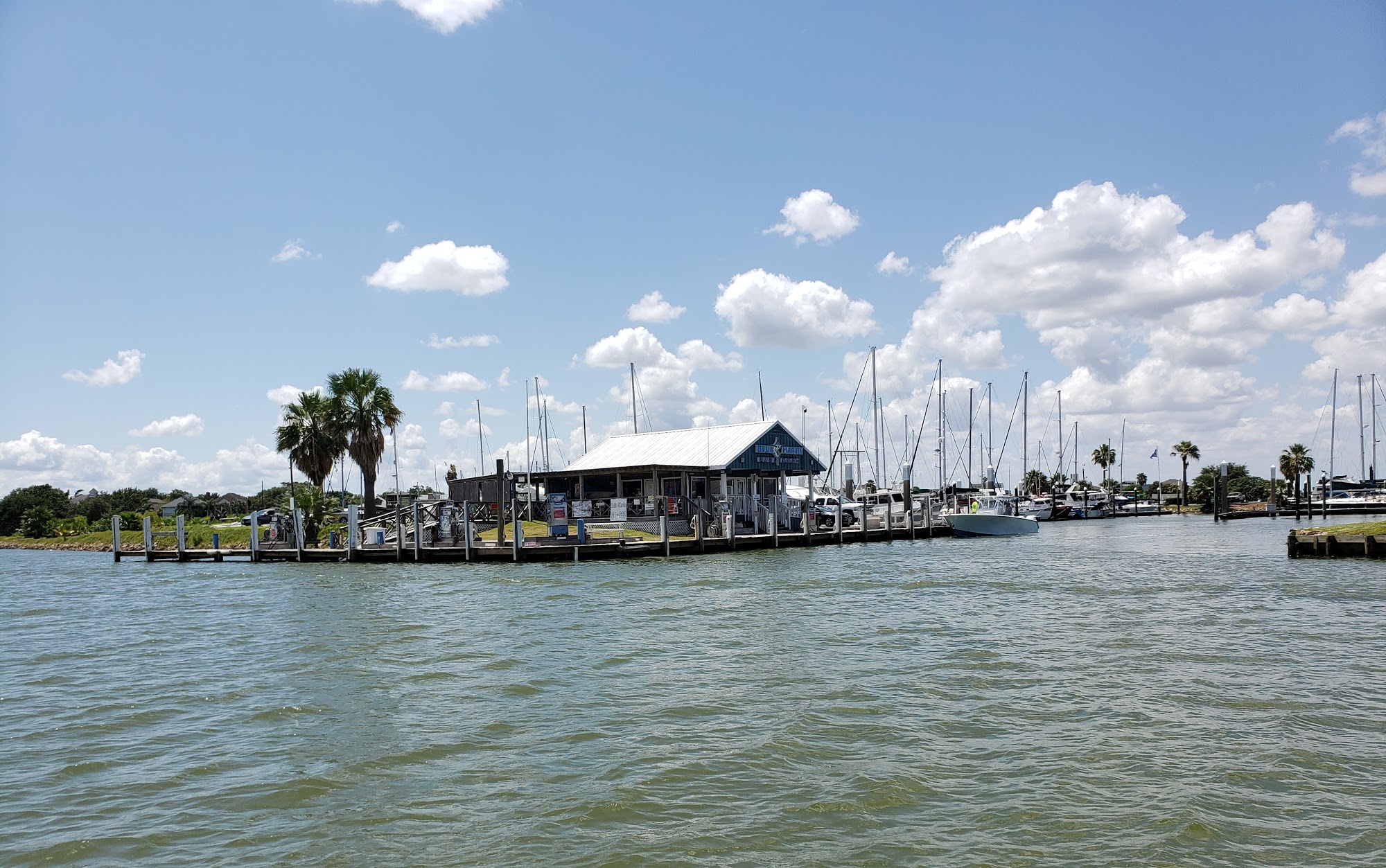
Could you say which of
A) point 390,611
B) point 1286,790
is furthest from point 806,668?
point 390,611

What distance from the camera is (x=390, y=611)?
23672 mm

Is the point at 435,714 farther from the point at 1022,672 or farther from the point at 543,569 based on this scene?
the point at 543,569

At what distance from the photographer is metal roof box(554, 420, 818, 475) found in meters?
47.5

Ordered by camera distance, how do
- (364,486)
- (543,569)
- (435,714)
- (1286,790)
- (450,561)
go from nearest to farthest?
(1286,790) < (435,714) < (543,569) < (450,561) < (364,486)

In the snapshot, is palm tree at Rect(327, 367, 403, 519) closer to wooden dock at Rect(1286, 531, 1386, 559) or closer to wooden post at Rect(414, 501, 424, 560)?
wooden post at Rect(414, 501, 424, 560)

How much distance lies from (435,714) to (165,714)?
385 centimetres

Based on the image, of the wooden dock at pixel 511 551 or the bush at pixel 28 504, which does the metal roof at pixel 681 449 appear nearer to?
the wooden dock at pixel 511 551

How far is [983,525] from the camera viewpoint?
58.9 metres

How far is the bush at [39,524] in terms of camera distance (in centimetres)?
8306

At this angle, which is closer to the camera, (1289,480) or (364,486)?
(364,486)

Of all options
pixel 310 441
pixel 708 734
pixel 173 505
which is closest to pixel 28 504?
pixel 173 505

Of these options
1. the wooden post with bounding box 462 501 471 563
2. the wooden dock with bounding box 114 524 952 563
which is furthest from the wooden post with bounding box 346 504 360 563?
the wooden post with bounding box 462 501 471 563

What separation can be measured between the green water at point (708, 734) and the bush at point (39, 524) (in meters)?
71.9

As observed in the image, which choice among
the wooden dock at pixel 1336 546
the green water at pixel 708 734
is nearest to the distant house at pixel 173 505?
the green water at pixel 708 734
